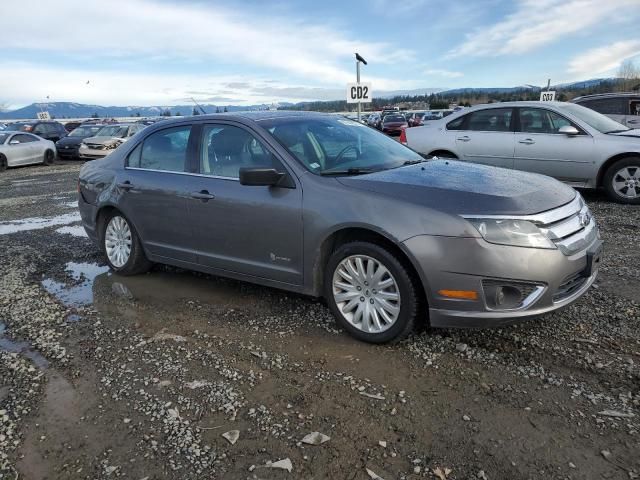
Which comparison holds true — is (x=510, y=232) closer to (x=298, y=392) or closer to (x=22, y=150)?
(x=298, y=392)

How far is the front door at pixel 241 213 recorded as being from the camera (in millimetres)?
3926

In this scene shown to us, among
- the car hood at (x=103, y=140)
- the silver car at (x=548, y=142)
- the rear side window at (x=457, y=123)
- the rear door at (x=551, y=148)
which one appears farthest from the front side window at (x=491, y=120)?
the car hood at (x=103, y=140)

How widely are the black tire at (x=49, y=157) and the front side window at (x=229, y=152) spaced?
1932 centimetres

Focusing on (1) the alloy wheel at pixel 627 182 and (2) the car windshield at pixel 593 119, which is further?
(2) the car windshield at pixel 593 119

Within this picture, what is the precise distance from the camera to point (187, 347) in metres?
3.77

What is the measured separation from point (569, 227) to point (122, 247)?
13.9ft

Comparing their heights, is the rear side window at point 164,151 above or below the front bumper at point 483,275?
above

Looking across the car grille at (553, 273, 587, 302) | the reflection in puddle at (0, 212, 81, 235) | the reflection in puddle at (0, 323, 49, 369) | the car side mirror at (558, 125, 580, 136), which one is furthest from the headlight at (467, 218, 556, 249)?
the reflection in puddle at (0, 212, 81, 235)

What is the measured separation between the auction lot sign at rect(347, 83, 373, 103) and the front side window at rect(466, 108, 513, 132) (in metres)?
3.78

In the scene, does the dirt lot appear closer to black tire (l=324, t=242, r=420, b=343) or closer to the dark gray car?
black tire (l=324, t=242, r=420, b=343)

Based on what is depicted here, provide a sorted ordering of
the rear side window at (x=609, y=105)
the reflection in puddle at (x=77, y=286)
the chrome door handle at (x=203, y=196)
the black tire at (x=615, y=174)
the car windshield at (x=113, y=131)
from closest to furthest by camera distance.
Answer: the chrome door handle at (x=203, y=196), the reflection in puddle at (x=77, y=286), the black tire at (x=615, y=174), the rear side window at (x=609, y=105), the car windshield at (x=113, y=131)

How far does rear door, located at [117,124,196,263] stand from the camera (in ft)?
15.3

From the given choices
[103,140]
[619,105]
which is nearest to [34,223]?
[619,105]

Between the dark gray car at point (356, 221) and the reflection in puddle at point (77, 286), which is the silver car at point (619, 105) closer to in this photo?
the dark gray car at point (356, 221)
